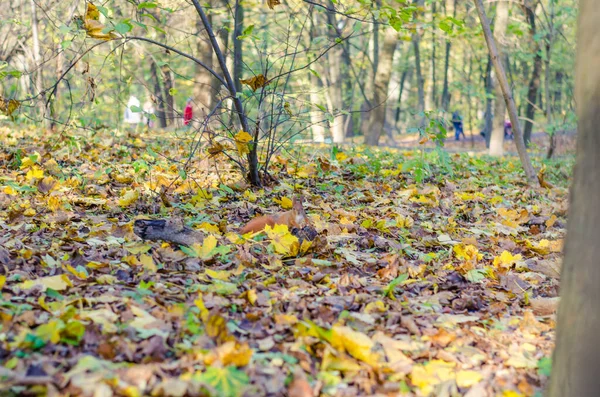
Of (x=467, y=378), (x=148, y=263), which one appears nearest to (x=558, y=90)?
(x=148, y=263)

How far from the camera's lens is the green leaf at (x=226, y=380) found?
1.88 metres

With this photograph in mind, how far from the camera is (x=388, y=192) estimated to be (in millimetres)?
6031

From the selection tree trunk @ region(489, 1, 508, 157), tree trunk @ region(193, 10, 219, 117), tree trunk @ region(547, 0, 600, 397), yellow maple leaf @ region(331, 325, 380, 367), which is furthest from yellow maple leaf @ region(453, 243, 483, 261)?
tree trunk @ region(193, 10, 219, 117)

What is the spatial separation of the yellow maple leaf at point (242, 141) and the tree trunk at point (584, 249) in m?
3.10

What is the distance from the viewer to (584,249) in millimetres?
1753

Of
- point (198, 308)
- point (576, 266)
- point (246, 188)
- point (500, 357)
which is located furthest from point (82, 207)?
point (576, 266)

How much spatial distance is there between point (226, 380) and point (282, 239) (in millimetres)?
1716

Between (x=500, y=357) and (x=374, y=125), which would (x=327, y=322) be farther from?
(x=374, y=125)

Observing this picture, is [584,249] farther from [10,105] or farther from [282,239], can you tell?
[10,105]

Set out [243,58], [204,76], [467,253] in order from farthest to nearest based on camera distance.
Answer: [243,58]
[204,76]
[467,253]

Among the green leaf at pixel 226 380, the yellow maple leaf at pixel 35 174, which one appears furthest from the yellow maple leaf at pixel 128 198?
the green leaf at pixel 226 380

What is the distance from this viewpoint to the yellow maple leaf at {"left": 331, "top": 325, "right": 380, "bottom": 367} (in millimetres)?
2207

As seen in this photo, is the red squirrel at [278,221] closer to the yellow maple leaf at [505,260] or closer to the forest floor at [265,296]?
the forest floor at [265,296]

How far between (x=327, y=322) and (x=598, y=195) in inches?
48.2
